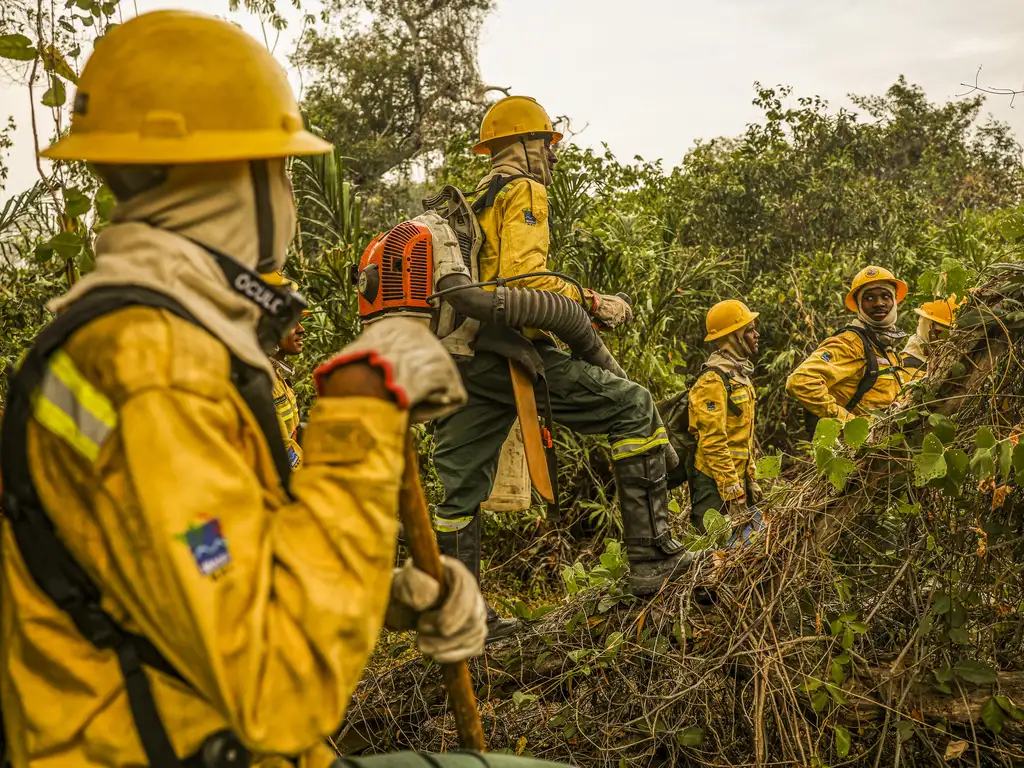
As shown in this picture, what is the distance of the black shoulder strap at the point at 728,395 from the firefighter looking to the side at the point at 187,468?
5263 mm

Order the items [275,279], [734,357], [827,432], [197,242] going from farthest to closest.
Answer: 1. [734,357]
2. [275,279]
3. [827,432]
4. [197,242]

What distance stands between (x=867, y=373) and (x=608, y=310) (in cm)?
287

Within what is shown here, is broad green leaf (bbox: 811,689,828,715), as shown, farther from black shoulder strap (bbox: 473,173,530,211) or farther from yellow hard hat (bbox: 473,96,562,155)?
yellow hard hat (bbox: 473,96,562,155)

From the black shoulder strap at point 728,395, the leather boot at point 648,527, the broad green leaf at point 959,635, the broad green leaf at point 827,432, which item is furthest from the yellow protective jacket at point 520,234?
the black shoulder strap at point 728,395

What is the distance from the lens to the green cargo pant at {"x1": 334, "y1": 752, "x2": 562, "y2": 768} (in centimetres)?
172

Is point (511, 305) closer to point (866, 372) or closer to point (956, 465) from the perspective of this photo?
point (956, 465)

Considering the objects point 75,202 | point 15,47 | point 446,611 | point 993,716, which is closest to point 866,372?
point 993,716

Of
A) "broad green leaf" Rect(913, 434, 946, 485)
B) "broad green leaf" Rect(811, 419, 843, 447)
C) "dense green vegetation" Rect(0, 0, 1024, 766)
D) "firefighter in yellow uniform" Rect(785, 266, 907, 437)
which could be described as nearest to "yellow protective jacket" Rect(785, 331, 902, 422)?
"firefighter in yellow uniform" Rect(785, 266, 907, 437)

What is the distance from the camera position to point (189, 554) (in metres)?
1.26

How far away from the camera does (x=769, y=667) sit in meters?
3.30

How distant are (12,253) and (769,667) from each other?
622 cm

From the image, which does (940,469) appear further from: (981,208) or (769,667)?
(981,208)

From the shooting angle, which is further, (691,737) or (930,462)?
(691,737)

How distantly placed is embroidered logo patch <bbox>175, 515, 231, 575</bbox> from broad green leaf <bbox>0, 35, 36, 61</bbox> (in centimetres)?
229
